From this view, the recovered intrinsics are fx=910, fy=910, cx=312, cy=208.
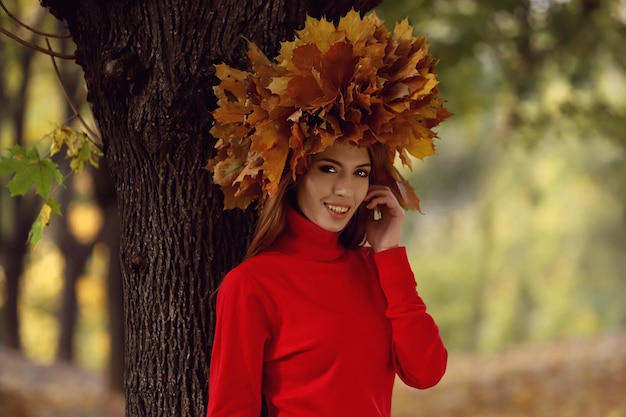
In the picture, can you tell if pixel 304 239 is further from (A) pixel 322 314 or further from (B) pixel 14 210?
(B) pixel 14 210

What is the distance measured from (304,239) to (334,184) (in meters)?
0.17

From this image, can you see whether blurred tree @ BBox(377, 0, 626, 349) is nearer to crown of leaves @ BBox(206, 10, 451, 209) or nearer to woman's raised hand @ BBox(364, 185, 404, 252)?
woman's raised hand @ BBox(364, 185, 404, 252)

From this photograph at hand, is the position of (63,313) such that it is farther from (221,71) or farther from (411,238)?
(221,71)

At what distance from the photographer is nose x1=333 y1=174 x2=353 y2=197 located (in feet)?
7.82

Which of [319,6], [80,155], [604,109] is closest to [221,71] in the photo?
[319,6]

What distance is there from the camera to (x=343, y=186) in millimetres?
2387

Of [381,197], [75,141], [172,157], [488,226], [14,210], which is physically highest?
[14,210]

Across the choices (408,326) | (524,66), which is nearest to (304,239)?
(408,326)

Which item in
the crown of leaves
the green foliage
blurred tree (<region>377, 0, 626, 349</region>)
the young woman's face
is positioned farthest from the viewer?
blurred tree (<region>377, 0, 626, 349</region>)

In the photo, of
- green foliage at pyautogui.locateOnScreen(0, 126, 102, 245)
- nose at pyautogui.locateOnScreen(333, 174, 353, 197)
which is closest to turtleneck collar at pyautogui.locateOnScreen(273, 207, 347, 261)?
nose at pyautogui.locateOnScreen(333, 174, 353, 197)

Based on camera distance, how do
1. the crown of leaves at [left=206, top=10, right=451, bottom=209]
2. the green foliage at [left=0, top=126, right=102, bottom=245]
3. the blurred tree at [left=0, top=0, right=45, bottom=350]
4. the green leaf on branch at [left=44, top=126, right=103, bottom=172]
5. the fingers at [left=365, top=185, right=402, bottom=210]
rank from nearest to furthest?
the crown of leaves at [left=206, top=10, right=451, bottom=209] → the fingers at [left=365, top=185, right=402, bottom=210] → the green foliage at [left=0, top=126, right=102, bottom=245] → the green leaf on branch at [left=44, top=126, right=103, bottom=172] → the blurred tree at [left=0, top=0, right=45, bottom=350]

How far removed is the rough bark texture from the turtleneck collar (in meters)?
0.22

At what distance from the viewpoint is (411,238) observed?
66.3 ft

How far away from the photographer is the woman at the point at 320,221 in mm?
2252
